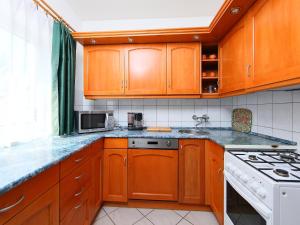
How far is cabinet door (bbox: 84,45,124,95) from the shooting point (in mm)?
2156

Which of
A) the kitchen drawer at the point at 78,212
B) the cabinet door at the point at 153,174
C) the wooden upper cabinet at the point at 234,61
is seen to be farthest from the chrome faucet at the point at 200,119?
the kitchen drawer at the point at 78,212

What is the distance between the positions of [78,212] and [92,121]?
1.03 m

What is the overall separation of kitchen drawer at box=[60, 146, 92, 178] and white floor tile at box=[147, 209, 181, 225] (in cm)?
95

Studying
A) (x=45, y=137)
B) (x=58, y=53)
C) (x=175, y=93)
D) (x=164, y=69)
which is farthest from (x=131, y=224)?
(x=58, y=53)

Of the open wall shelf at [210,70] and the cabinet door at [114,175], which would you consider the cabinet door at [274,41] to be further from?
the cabinet door at [114,175]

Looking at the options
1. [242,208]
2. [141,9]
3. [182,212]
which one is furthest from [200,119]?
[141,9]

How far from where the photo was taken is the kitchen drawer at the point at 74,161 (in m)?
1.07

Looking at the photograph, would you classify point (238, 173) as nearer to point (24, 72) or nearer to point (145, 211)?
point (145, 211)

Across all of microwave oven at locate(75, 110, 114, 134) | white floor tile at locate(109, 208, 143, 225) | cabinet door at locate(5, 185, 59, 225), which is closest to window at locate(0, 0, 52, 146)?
microwave oven at locate(75, 110, 114, 134)

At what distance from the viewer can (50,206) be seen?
3.06 feet

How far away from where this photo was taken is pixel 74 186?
1.22 m

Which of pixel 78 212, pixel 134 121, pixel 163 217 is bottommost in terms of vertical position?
pixel 163 217

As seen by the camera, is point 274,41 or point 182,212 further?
point 182,212

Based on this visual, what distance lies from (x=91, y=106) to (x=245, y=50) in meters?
2.06
